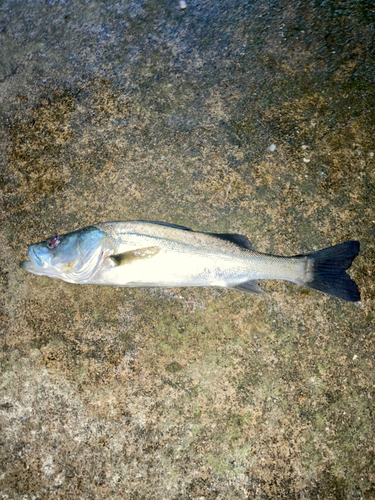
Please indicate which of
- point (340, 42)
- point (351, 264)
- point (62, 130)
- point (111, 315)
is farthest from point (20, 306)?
point (340, 42)

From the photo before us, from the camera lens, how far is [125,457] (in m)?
2.67

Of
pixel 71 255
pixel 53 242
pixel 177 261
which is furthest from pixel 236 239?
pixel 53 242

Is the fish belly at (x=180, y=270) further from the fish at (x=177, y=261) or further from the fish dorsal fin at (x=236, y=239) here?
the fish dorsal fin at (x=236, y=239)

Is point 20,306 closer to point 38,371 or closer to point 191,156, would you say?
point 38,371

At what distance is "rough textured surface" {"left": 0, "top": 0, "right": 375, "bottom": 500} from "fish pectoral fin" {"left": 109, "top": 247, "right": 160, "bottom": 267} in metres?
0.44

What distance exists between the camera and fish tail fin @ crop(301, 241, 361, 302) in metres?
2.64

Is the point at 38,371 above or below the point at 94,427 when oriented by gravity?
above

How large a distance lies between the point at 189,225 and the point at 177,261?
586 mm

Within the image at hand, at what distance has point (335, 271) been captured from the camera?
2668mm

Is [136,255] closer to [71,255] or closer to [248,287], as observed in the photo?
[71,255]

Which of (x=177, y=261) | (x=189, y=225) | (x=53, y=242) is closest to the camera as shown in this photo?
(x=177, y=261)

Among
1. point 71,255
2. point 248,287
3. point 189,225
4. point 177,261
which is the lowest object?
point 248,287

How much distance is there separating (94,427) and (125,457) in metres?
0.35

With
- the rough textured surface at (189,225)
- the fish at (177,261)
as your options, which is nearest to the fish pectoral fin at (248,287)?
the fish at (177,261)
